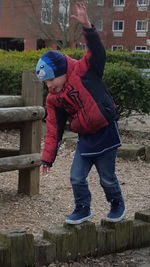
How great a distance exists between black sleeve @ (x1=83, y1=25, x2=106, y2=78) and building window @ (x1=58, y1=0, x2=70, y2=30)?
4364 cm

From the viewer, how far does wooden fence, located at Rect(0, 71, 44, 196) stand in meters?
4.93

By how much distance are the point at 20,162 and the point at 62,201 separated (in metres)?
0.68

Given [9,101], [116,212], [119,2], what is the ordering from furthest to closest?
[119,2], [9,101], [116,212]

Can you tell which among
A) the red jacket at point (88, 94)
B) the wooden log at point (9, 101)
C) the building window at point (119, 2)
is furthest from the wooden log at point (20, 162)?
the building window at point (119, 2)

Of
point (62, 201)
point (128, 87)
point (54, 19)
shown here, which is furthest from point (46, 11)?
point (62, 201)

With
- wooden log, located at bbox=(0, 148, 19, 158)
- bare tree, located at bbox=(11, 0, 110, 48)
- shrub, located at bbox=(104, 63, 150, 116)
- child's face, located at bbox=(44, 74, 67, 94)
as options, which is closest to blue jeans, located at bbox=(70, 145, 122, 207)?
child's face, located at bbox=(44, 74, 67, 94)

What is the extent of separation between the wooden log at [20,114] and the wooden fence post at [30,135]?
13 cm

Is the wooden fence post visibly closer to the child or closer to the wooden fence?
the wooden fence

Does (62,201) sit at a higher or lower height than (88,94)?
lower

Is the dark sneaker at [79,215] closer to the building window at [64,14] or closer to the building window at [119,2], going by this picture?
the building window at [64,14]

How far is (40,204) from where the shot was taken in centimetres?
515

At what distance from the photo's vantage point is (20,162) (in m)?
5.02

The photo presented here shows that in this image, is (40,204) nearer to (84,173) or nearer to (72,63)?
(84,173)

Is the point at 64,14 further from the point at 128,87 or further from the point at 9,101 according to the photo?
the point at 9,101
